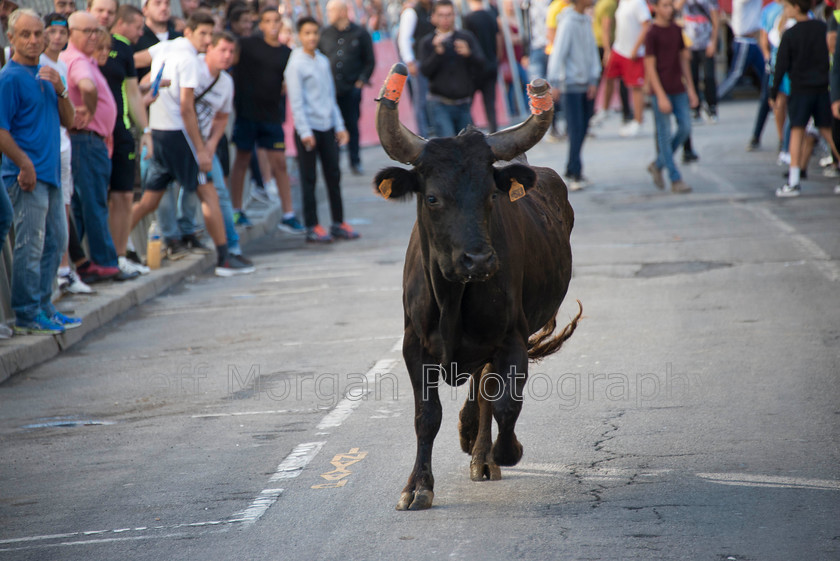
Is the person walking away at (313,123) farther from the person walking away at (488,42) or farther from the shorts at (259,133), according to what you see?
the person walking away at (488,42)

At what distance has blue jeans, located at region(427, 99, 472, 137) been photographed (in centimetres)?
1672

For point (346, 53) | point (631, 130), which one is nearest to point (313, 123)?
point (346, 53)

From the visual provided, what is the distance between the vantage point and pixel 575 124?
16062 millimetres

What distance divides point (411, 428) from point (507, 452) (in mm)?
1323

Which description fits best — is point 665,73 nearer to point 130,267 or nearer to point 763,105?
point 763,105

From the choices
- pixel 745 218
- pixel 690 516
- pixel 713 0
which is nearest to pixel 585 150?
pixel 713 0

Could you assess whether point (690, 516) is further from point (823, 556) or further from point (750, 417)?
point (750, 417)

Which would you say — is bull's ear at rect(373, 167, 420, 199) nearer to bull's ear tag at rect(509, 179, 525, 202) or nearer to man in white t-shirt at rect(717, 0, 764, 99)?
bull's ear tag at rect(509, 179, 525, 202)

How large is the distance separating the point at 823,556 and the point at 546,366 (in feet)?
11.9

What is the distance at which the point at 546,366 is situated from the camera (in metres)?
7.67

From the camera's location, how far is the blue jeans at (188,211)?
1245 cm

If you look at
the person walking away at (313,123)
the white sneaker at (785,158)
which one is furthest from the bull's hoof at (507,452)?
the white sneaker at (785,158)

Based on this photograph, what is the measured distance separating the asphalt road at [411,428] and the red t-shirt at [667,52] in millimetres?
4141

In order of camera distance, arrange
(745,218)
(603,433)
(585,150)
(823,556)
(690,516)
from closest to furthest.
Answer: (823,556)
(690,516)
(603,433)
(745,218)
(585,150)
